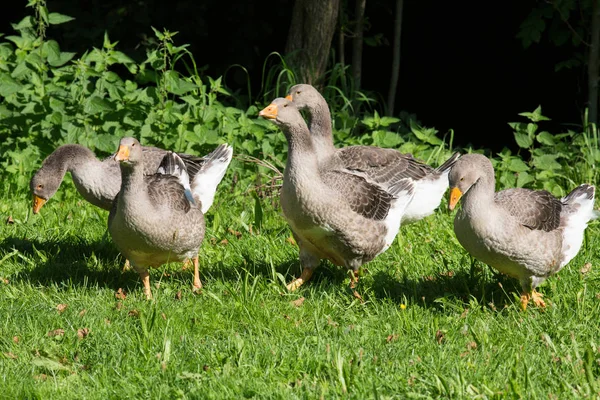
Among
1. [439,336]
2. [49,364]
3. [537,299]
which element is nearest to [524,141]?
[537,299]

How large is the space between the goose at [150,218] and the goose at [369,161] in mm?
1242

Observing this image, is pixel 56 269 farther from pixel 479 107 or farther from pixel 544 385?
pixel 479 107

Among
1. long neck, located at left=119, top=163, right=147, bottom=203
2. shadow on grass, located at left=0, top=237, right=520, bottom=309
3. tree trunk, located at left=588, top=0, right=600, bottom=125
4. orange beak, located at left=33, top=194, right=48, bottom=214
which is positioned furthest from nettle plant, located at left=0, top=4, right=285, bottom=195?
tree trunk, located at left=588, top=0, right=600, bottom=125

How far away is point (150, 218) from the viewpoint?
5422 mm

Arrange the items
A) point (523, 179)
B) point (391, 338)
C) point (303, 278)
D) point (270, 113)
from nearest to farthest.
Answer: point (391, 338) → point (270, 113) → point (303, 278) → point (523, 179)

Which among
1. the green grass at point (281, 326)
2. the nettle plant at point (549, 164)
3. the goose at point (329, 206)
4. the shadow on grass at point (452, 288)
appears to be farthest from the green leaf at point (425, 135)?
the shadow on grass at point (452, 288)

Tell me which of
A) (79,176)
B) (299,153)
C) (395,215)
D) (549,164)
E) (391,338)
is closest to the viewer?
(391,338)

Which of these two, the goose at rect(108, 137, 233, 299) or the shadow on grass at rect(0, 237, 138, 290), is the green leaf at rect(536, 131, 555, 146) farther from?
the shadow on grass at rect(0, 237, 138, 290)

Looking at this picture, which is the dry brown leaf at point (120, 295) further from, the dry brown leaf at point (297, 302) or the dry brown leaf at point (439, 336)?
the dry brown leaf at point (439, 336)

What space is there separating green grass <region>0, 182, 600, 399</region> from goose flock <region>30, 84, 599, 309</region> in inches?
9.6

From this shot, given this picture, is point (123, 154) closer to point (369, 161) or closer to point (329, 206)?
point (329, 206)

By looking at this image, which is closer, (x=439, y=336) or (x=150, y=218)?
(x=439, y=336)

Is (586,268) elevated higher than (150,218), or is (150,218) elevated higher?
(150,218)

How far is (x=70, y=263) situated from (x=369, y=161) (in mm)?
2480
